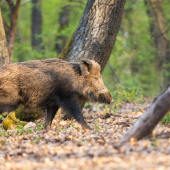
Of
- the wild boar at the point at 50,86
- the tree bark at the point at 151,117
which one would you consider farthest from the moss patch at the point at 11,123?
the tree bark at the point at 151,117

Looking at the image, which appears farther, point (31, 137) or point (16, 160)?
point (31, 137)

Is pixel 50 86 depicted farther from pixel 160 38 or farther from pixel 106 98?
pixel 160 38

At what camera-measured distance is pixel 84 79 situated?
21.1 feet

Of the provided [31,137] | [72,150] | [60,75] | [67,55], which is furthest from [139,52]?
[72,150]

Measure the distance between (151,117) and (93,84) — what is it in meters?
3.07

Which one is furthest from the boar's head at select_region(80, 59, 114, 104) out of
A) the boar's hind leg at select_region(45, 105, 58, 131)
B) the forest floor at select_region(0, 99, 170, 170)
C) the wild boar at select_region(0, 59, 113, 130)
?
the forest floor at select_region(0, 99, 170, 170)

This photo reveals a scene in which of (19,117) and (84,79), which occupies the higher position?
(84,79)

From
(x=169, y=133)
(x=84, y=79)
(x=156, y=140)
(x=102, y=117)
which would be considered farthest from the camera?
(x=102, y=117)

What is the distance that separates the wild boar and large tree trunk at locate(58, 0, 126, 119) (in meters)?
0.55

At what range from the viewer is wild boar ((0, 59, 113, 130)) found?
5.68 meters

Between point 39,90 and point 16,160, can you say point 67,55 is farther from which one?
point 16,160

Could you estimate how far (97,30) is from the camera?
6797 millimetres

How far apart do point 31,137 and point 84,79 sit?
201cm

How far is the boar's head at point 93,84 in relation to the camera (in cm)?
638
